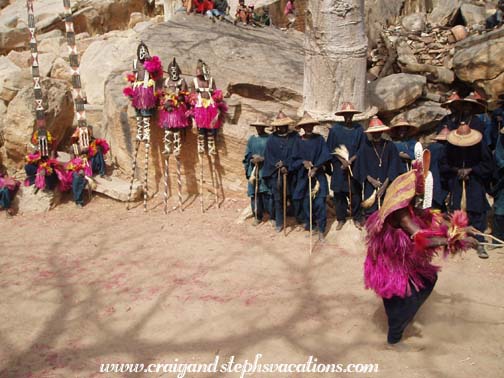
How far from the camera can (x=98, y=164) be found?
9.98 meters

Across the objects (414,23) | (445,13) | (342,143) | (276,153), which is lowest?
(276,153)

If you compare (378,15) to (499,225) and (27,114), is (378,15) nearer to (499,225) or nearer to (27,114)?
(499,225)

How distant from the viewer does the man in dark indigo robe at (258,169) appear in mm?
7852

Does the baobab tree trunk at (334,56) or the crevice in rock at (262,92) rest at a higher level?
the baobab tree trunk at (334,56)

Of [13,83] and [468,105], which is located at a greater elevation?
[13,83]

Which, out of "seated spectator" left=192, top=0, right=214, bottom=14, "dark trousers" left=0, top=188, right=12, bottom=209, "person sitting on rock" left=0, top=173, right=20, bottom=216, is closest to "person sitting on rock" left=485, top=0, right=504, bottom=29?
"seated spectator" left=192, top=0, right=214, bottom=14

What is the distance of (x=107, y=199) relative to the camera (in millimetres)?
9688

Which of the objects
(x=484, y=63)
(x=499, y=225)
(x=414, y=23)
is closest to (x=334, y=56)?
(x=499, y=225)

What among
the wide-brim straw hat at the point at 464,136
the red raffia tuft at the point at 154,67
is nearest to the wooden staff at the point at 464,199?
the wide-brim straw hat at the point at 464,136

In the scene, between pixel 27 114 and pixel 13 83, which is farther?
pixel 13 83

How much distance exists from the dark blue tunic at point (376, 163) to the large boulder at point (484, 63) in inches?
234

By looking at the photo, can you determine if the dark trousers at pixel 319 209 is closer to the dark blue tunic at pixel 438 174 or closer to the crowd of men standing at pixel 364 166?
the crowd of men standing at pixel 364 166

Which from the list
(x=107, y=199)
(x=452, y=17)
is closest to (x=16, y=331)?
(x=107, y=199)

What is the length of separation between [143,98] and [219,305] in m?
4.76
